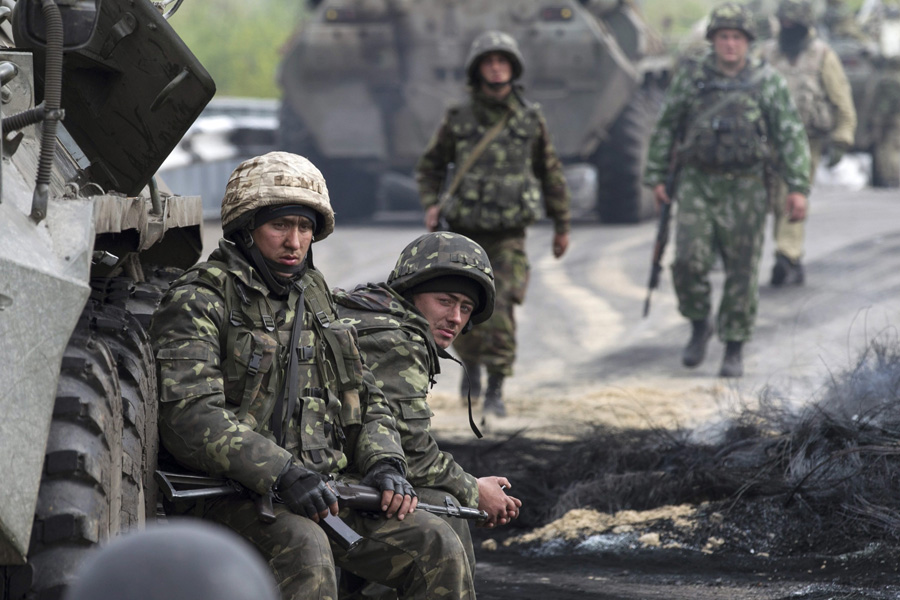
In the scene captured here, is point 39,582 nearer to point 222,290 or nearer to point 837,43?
point 222,290

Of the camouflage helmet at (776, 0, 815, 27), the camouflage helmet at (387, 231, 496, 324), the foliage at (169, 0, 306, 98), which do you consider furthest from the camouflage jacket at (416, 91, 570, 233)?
the foliage at (169, 0, 306, 98)

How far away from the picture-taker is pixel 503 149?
26.1 feet

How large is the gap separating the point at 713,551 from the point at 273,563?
2314 mm

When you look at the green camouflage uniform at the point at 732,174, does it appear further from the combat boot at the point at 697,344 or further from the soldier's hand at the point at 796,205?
the combat boot at the point at 697,344

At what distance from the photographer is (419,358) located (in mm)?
4246

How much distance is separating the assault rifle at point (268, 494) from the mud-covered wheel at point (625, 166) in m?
12.4

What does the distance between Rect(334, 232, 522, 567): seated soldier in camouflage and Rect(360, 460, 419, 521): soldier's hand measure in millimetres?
Answer: 316

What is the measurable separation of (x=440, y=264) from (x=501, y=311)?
10.9 feet

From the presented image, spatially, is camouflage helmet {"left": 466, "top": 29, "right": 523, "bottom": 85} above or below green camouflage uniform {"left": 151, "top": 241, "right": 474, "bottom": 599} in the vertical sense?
above

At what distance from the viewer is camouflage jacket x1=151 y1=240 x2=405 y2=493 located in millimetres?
3494

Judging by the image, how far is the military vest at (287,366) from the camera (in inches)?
144

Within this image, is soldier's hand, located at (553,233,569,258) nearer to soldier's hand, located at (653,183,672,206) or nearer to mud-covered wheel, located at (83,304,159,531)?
soldier's hand, located at (653,183,672,206)

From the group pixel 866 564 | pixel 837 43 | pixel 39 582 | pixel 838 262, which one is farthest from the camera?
pixel 837 43

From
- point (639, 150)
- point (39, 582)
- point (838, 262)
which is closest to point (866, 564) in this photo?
point (39, 582)
